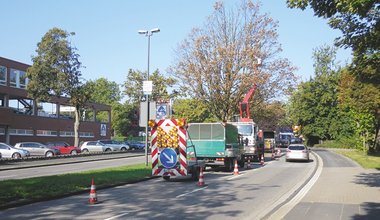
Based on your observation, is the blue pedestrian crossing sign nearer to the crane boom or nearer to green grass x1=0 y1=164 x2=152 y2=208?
green grass x1=0 y1=164 x2=152 y2=208

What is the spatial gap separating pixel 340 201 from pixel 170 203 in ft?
15.9

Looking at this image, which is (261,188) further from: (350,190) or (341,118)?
(341,118)

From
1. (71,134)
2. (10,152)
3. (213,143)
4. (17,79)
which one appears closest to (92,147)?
(17,79)

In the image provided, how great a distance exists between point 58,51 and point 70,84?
3.63m

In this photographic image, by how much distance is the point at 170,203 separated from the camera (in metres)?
11.9

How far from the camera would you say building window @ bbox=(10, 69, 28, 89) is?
51094 mm

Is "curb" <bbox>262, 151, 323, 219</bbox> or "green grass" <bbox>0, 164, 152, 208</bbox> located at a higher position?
"green grass" <bbox>0, 164, 152, 208</bbox>

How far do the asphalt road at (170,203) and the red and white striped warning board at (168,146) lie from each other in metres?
0.80

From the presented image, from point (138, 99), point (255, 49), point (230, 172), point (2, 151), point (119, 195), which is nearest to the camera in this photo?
point (119, 195)

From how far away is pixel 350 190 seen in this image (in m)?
15.0

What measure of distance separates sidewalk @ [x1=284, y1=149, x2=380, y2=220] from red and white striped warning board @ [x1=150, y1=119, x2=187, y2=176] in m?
5.36

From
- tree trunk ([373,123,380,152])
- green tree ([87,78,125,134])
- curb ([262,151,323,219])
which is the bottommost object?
curb ([262,151,323,219])

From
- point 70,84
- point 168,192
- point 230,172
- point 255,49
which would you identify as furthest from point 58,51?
point 168,192

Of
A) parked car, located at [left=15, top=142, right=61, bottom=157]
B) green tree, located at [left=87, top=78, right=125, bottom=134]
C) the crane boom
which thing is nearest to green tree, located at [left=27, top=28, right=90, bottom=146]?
parked car, located at [left=15, top=142, right=61, bottom=157]
